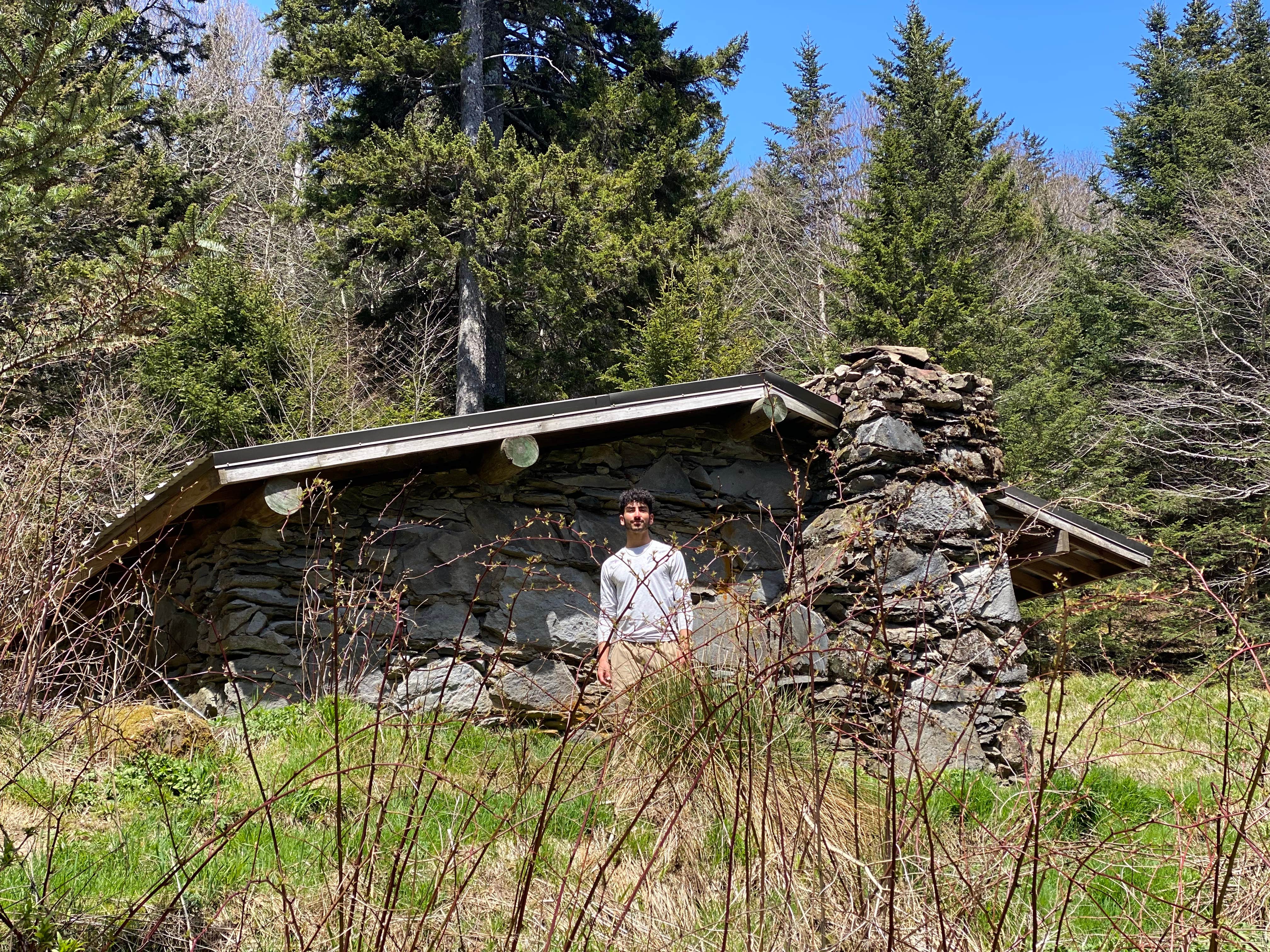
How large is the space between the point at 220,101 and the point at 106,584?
18.4m

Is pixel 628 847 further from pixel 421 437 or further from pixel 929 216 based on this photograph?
pixel 929 216

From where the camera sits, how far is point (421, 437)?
19.8 ft

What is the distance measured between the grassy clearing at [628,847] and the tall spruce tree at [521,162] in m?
9.89

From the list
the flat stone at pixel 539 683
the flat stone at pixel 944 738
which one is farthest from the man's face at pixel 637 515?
the flat stone at pixel 944 738

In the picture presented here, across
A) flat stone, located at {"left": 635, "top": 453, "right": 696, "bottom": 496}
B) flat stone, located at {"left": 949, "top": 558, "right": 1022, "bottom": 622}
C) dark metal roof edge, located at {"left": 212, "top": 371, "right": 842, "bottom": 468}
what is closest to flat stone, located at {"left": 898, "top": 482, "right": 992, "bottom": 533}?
flat stone, located at {"left": 949, "top": 558, "right": 1022, "bottom": 622}

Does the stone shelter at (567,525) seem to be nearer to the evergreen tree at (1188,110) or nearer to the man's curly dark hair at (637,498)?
the man's curly dark hair at (637,498)

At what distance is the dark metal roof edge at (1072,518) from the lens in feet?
22.2

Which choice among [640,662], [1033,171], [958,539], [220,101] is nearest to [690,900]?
Result: [640,662]

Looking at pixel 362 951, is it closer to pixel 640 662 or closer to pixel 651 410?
pixel 640 662

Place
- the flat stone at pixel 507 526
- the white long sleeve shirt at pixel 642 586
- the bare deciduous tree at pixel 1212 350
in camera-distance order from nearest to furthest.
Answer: the white long sleeve shirt at pixel 642 586 < the flat stone at pixel 507 526 < the bare deciduous tree at pixel 1212 350

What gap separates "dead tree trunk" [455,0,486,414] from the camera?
1430cm

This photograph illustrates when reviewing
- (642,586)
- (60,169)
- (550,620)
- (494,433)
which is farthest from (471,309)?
(642,586)

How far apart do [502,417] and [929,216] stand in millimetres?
10806

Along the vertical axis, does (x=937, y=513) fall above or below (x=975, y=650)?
above
